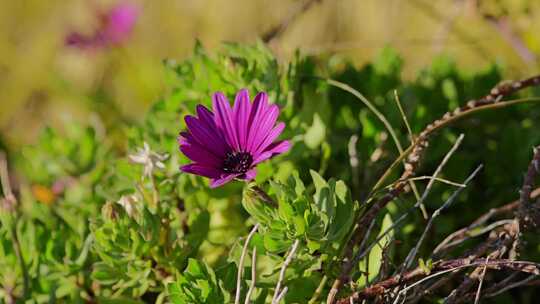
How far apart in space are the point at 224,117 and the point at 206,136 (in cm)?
3

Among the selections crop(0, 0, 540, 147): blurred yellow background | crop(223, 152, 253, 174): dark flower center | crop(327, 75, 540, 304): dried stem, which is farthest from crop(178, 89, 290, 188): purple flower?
crop(0, 0, 540, 147): blurred yellow background

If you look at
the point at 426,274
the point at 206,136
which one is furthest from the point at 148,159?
the point at 426,274

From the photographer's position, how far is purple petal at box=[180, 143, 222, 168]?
699 mm

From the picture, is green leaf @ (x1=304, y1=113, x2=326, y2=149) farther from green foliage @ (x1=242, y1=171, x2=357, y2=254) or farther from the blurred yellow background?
the blurred yellow background

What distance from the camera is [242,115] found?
739 millimetres

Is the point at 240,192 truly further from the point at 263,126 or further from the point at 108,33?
the point at 108,33

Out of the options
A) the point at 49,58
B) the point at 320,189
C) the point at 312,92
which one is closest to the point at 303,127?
the point at 312,92

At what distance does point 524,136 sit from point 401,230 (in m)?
0.30

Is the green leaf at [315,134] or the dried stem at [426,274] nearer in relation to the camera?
the dried stem at [426,274]

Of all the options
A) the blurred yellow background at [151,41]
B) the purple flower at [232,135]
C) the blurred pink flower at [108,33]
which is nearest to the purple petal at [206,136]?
the purple flower at [232,135]

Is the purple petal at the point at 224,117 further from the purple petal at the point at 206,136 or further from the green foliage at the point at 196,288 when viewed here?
the green foliage at the point at 196,288

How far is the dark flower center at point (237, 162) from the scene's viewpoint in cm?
73

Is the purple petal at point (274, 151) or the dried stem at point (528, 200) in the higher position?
the purple petal at point (274, 151)

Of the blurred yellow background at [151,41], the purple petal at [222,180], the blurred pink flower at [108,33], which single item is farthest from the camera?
the blurred yellow background at [151,41]
